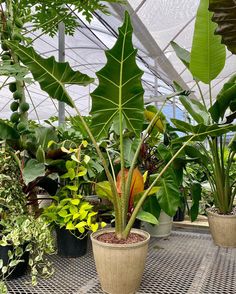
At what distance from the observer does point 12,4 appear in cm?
135

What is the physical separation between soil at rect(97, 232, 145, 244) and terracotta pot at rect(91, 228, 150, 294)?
0.15 feet

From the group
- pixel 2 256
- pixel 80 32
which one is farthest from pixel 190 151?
pixel 80 32

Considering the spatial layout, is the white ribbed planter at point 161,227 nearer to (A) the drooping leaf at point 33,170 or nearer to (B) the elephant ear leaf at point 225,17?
(A) the drooping leaf at point 33,170

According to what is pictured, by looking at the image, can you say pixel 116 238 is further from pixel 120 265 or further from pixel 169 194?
pixel 169 194

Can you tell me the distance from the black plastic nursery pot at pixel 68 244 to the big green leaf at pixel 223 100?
2.59 feet

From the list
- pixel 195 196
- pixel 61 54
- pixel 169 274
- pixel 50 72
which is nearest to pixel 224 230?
pixel 195 196

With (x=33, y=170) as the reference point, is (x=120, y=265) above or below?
below

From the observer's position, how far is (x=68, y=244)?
1.20 m

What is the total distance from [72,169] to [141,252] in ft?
1.42

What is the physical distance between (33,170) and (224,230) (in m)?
0.93

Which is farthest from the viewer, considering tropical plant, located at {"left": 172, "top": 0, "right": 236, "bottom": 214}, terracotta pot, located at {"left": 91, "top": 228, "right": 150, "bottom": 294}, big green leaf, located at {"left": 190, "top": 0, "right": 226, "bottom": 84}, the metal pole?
the metal pole

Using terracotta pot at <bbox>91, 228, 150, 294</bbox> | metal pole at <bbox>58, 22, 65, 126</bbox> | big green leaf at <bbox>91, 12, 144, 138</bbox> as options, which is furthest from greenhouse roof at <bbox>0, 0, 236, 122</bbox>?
terracotta pot at <bbox>91, 228, 150, 294</bbox>

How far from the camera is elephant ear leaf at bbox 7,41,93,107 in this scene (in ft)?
3.23

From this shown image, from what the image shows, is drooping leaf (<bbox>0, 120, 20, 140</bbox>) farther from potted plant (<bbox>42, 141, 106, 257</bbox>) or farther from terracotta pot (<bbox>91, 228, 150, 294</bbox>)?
terracotta pot (<bbox>91, 228, 150, 294</bbox>)
